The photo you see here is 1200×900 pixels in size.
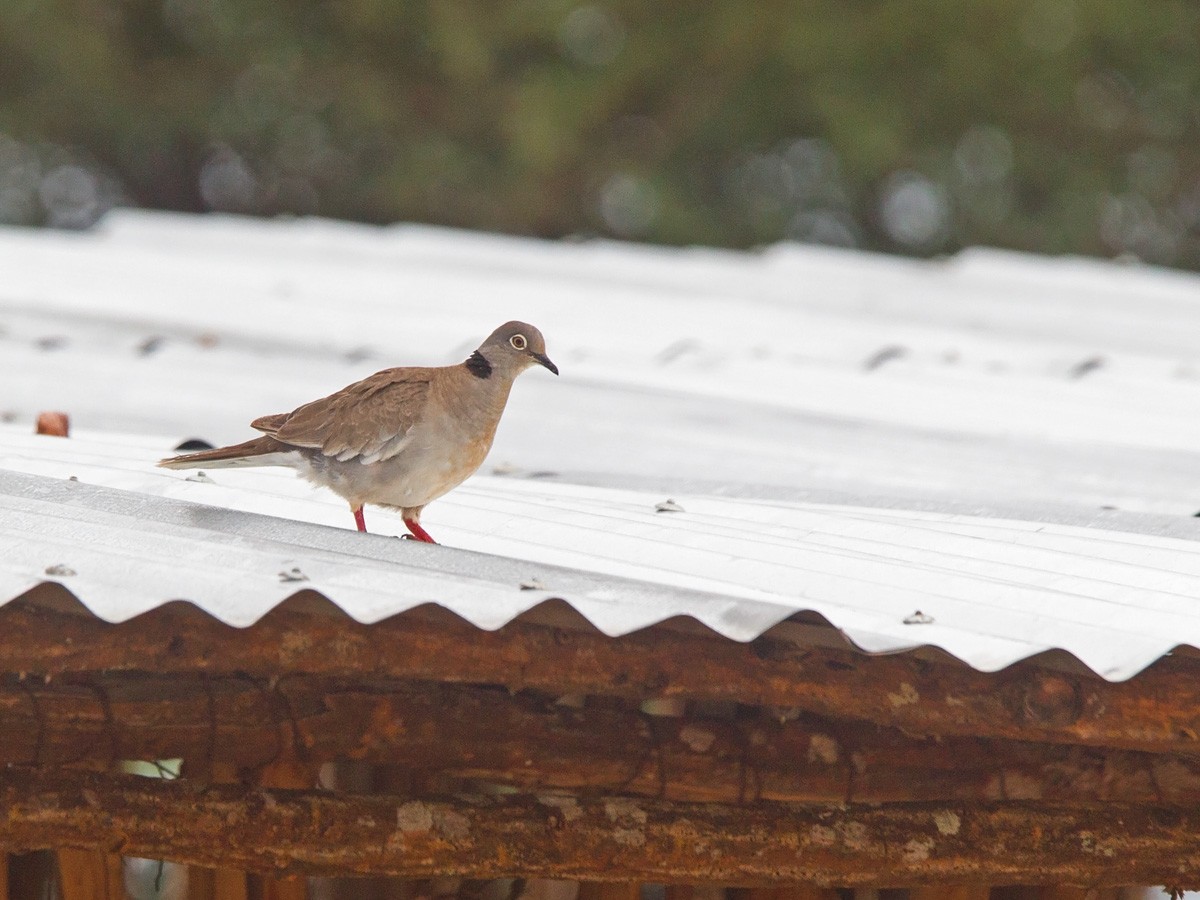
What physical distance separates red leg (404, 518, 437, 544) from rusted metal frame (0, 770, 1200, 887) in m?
0.56

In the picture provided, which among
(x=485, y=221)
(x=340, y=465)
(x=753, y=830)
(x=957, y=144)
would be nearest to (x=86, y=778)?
(x=340, y=465)

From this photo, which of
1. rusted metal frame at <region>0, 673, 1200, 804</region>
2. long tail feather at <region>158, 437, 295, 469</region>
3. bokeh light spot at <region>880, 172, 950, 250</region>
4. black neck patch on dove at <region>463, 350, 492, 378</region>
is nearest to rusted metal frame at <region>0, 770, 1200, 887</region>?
rusted metal frame at <region>0, 673, 1200, 804</region>

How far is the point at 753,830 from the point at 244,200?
18117 mm

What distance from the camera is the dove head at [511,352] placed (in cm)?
362

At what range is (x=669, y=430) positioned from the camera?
198 inches

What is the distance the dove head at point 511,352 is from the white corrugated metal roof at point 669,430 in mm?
304

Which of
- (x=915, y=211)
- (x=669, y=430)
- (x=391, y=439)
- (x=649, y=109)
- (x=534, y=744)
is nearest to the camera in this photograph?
(x=534, y=744)

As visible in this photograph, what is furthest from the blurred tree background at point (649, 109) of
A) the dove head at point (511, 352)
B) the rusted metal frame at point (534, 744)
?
the rusted metal frame at point (534, 744)

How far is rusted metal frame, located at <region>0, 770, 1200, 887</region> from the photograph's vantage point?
291cm

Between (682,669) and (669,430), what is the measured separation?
Result: 2.36 meters

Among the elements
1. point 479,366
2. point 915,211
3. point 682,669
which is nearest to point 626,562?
point 682,669

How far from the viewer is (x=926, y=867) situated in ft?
10.1

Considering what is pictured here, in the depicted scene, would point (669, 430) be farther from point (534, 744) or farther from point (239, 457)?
point (534, 744)

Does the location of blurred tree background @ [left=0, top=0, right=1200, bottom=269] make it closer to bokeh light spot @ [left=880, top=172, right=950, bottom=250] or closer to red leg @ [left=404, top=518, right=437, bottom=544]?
bokeh light spot @ [left=880, top=172, right=950, bottom=250]
